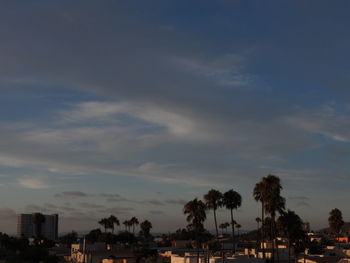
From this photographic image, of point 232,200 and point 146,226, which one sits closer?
point 232,200

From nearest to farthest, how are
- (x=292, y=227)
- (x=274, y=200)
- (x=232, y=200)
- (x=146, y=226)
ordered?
(x=292, y=227) < (x=274, y=200) < (x=232, y=200) < (x=146, y=226)

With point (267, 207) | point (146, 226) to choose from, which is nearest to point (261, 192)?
point (267, 207)

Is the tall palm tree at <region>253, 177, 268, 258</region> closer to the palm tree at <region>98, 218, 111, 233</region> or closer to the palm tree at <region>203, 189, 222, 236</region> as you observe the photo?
the palm tree at <region>203, 189, 222, 236</region>

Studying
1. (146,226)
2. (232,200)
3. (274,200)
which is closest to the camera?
(274,200)

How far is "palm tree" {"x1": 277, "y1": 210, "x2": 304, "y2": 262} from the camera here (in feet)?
236

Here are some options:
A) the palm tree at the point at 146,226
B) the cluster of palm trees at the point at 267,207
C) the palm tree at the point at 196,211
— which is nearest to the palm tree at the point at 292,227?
the cluster of palm trees at the point at 267,207

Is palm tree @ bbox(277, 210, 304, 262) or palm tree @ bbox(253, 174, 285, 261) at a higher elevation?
palm tree @ bbox(253, 174, 285, 261)

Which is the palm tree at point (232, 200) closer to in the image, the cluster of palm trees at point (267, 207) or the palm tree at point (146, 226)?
the cluster of palm trees at point (267, 207)

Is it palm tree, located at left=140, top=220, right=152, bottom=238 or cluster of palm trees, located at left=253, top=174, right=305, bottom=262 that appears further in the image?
palm tree, located at left=140, top=220, right=152, bottom=238

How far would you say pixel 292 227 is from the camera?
7200cm

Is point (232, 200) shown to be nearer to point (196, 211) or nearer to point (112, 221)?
point (196, 211)

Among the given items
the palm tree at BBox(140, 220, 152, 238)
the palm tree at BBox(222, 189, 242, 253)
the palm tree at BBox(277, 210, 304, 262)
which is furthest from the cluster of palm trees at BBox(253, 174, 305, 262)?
the palm tree at BBox(140, 220, 152, 238)

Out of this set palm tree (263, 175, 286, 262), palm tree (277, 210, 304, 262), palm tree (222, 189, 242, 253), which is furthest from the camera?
palm tree (222, 189, 242, 253)

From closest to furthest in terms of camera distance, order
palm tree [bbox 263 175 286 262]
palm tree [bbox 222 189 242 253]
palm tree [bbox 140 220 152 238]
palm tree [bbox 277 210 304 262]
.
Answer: palm tree [bbox 277 210 304 262], palm tree [bbox 263 175 286 262], palm tree [bbox 222 189 242 253], palm tree [bbox 140 220 152 238]
